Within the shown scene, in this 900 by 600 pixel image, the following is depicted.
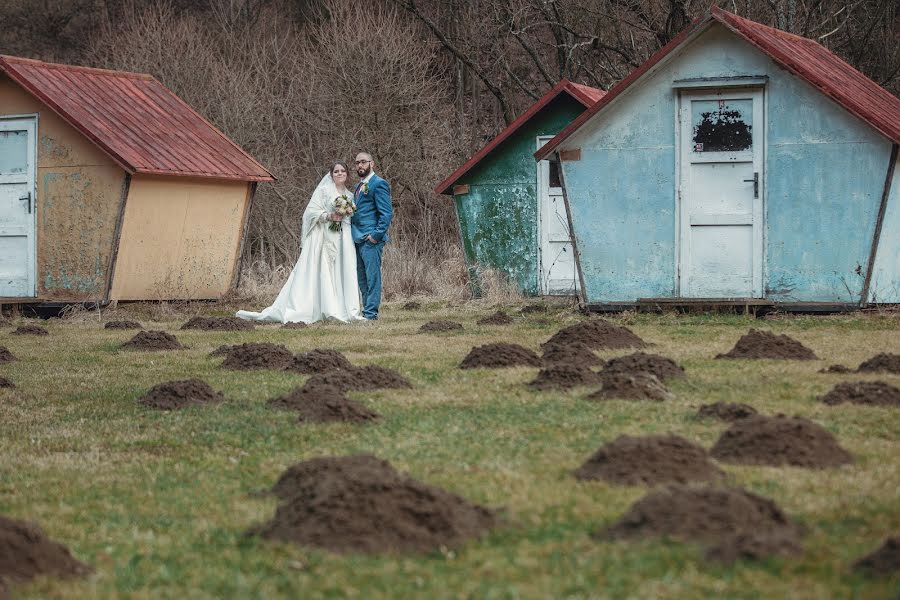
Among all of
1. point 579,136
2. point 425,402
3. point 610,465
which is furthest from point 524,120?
point 610,465

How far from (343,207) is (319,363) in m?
6.34

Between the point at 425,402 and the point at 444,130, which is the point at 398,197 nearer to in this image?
the point at 444,130

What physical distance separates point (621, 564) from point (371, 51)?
81.1ft

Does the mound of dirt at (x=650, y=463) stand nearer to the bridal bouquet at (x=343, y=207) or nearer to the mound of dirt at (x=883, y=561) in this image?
the mound of dirt at (x=883, y=561)

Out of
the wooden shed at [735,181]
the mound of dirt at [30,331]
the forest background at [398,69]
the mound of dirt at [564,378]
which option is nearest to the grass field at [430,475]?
the mound of dirt at [564,378]

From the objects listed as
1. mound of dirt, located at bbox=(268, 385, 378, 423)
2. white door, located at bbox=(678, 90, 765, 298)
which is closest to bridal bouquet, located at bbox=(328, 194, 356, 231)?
white door, located at bbox=(678, 90, 765, 298)

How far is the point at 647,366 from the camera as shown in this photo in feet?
31.2

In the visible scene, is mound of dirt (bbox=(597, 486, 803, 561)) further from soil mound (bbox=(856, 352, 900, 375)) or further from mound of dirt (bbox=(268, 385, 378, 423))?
soil mound (bbox=(856, 352, 900, 375))

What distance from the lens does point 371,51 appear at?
1117 inches

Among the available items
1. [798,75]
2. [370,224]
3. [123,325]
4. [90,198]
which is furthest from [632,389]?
[90,198]

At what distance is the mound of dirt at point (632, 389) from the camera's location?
333 inches

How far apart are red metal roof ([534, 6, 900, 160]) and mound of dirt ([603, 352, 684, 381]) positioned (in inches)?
259

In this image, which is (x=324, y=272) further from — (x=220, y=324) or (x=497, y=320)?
(x=497, y=320)

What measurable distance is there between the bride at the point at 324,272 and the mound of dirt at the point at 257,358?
5.46 metres
